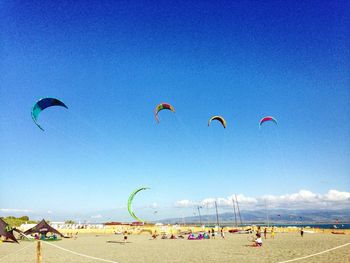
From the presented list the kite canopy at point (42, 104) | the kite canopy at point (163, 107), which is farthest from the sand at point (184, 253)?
the kite canopy at point (163, 107)

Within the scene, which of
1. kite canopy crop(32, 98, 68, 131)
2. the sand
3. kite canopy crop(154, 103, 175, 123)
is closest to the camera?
the sand

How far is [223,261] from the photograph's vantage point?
1499cm

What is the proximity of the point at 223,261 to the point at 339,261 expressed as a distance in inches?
219

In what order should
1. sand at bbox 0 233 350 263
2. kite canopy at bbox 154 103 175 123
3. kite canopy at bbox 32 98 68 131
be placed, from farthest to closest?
1. kite canopy at bbox 154 103 175 123
2. kite canopy at bbox 32 98 68 131
3. sand at bbox 0 233 350 263

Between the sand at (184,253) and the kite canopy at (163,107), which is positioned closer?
the sand at (184,253)

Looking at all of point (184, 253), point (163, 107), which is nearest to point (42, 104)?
point (163, 107)

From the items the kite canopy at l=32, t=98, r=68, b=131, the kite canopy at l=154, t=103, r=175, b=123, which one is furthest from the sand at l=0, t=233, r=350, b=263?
the kite canopy at l=154, t=103, r=175, b=123

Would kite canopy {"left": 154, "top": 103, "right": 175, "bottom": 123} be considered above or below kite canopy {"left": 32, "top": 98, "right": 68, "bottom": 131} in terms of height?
above

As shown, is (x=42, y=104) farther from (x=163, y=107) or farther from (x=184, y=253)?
(x=184, y=253)

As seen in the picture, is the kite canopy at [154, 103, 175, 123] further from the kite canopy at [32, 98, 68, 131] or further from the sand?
the sand

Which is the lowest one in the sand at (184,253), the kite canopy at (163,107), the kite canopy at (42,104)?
the sand at (184,253)

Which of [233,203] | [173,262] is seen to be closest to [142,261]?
[173,262]

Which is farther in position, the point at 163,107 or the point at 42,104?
the point at 163,107

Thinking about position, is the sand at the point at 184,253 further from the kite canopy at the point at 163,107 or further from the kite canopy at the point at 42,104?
the kite canopy at the point at 163,107
